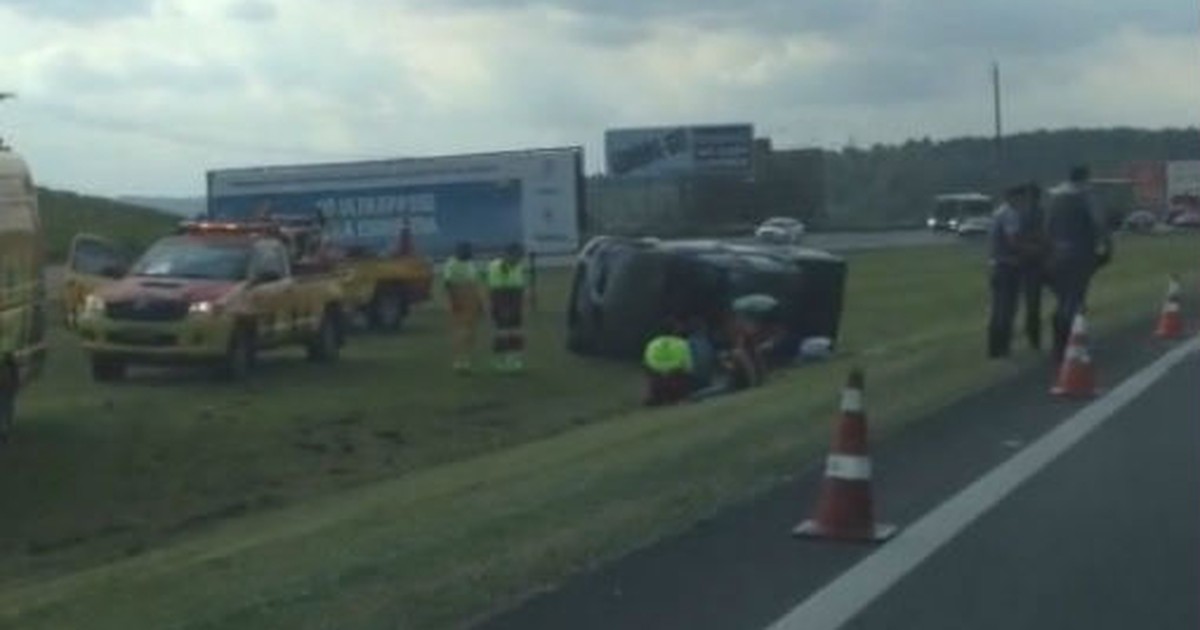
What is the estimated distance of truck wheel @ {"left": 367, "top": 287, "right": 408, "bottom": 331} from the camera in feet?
167

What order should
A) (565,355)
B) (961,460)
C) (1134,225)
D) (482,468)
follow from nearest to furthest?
1. (961,460)
2. (482,468)
3. (565,355)
4. (1134,225)

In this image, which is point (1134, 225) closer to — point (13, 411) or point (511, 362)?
point (511, 362)

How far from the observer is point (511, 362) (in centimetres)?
3850

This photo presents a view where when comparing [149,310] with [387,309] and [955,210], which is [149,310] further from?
[955,210]

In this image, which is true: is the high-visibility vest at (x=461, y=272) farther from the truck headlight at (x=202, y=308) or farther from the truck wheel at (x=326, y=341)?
the truck headlight at (x=202, y=308)

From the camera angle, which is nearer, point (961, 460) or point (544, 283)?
point (961, 460)

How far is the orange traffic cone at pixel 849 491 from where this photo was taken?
1365 centimetres

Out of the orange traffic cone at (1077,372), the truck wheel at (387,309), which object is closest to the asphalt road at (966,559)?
the orange traffic cone at (1077,372)

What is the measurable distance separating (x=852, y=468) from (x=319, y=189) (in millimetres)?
52267

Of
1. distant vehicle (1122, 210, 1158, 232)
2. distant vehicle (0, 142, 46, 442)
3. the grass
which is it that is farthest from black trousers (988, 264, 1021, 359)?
distant vehicle (1122, 210, 1158, 232)

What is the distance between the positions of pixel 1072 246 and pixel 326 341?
16.2 metres

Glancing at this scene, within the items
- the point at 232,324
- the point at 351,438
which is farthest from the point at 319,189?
the point at 351,438

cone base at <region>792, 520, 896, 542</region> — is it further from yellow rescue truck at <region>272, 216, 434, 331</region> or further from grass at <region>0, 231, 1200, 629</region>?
yellow rescue truck at <region>272, 216, 434, 331</region>

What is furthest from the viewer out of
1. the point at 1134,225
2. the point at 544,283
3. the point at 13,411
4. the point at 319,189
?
the point at 1134,225
